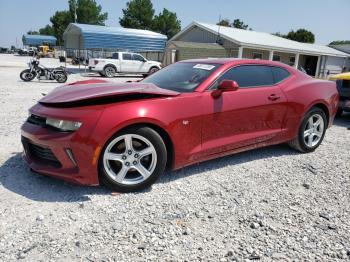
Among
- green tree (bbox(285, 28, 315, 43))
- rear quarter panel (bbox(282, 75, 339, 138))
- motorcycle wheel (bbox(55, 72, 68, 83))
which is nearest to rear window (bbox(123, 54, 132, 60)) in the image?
motorcycle wheel (bbox(55, 72, 68, 83))

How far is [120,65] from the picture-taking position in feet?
67.1

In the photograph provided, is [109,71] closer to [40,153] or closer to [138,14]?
[40,153]

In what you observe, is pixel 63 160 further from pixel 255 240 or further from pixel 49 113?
pixel 255 240

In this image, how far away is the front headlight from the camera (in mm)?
3145

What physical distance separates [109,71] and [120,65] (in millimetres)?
827

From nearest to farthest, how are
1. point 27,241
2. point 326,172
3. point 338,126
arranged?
point 27,241 → point 326,172 → point 338,126

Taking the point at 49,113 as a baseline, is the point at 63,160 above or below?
below

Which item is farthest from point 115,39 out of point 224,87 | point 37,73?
point 224,87

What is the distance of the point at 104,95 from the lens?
10.8 ft

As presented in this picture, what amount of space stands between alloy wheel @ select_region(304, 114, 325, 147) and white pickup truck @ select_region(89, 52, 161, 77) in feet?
53.6

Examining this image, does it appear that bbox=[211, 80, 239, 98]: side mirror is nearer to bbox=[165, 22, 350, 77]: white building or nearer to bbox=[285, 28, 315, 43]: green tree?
bbox=[165, 22, 350, 77]: white building

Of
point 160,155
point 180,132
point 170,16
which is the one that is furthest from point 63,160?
point 170,16

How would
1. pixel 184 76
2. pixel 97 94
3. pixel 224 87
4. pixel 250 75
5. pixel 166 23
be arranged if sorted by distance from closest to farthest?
pixel 97 94 < pixel 224 87 < pixel 184 76 < pixel 250 75 < pixel 166 23

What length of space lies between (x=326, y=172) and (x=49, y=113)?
139 inches
